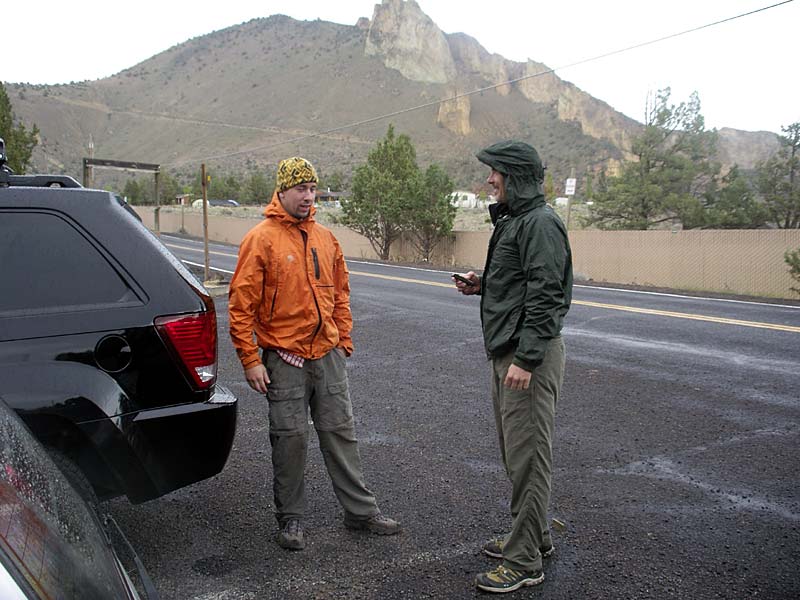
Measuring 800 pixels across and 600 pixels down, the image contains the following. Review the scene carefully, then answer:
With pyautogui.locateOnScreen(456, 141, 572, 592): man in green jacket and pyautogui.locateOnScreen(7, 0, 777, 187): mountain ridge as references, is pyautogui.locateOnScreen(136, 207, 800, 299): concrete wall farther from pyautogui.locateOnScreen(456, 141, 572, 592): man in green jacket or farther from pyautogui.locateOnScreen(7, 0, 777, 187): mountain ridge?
pyautogui.locateOnScreen(7, 0, 777, 187): mountain ridge

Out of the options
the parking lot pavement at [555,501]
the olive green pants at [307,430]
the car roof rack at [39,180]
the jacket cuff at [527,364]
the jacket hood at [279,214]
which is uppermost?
the car roof rack at [39,180]

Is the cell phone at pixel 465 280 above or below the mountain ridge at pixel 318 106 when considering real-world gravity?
below

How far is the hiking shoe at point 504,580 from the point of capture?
312cm

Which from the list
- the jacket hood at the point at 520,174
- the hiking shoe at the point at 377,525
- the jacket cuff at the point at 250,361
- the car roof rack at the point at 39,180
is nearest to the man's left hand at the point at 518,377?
the jacket hood at the point at 520,174

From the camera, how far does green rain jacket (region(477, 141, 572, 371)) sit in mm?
3086

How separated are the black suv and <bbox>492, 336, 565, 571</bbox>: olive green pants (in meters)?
1.36

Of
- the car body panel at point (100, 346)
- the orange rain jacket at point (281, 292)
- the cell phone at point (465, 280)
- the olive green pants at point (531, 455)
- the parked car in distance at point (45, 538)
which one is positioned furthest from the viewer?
the cell phone at point (465, 280)

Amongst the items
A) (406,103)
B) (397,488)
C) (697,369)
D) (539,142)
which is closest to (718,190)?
(697,369)

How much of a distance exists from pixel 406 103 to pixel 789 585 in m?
118

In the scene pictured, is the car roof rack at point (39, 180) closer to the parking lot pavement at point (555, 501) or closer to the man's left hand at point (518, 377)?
the parking lot pavement at point (555, 501)

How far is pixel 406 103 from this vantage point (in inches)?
4574

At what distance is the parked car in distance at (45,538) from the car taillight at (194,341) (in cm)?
126

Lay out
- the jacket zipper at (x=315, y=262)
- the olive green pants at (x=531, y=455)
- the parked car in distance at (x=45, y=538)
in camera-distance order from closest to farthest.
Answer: the parked car in distance at (x=45, y=538) → the olive green pants at (x=531, y=455) → the jacket zipper at (x=315, y=262)

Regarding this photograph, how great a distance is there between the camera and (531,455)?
3.22 m
